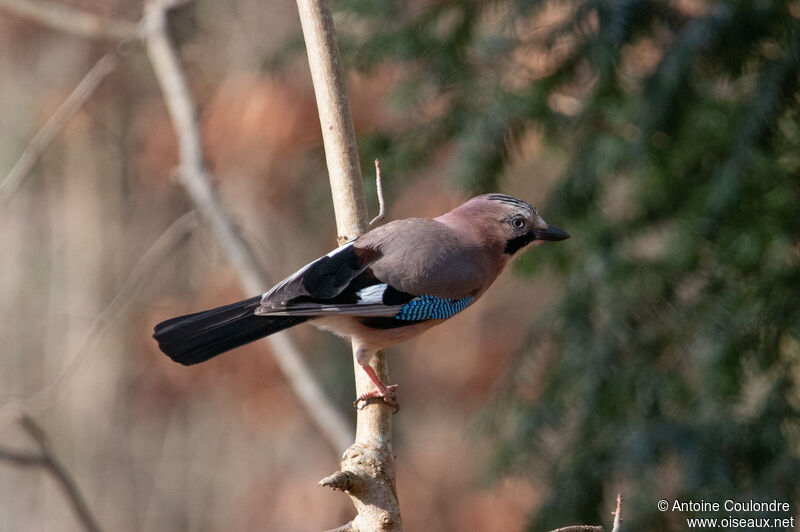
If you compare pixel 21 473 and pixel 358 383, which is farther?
pixel 21 473

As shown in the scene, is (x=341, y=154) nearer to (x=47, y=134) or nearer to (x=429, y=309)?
(x=429, y=309)

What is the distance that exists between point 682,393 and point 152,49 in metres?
2.55

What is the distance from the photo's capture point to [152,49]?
375 cm

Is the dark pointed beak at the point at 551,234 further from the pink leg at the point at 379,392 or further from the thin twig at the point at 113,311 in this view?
the thin twig at the point at 113,311

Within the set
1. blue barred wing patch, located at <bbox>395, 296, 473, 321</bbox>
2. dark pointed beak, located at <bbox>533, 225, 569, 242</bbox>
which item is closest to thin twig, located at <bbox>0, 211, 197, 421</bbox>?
blue barred wing patch, located at <bbox>395, 296, 473, 321</bbox>

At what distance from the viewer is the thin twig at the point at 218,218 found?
3250mm

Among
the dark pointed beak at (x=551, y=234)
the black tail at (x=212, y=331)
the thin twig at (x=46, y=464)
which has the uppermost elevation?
the dark pointed beak at (x=551, y=234)

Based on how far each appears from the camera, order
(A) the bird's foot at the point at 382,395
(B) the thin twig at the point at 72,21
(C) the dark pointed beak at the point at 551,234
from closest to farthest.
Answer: (A) the bird's foot at the point at 382,395, (C) the dark pointed beak at the point at 551,234, (B) the thin twig at the point at 72,21

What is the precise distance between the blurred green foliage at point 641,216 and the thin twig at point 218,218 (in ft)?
1.98

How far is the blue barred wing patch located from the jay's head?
0.78 ft

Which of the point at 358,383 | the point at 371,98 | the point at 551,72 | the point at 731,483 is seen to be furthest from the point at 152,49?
the point at 731,483

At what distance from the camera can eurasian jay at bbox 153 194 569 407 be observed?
232 cm

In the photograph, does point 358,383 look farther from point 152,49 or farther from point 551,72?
point 152,49

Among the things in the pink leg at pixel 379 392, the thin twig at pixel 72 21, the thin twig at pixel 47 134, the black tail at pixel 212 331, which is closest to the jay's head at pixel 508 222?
the pink leg at pixel 379 392
